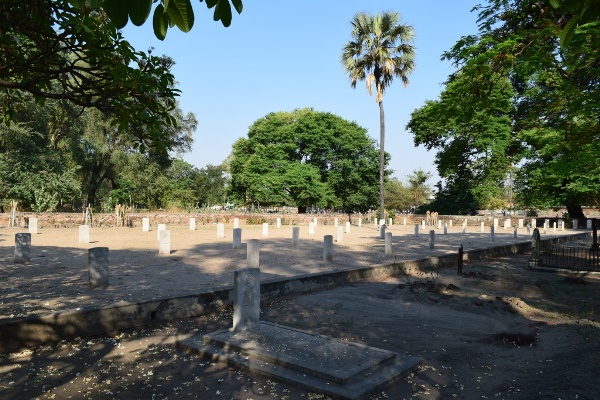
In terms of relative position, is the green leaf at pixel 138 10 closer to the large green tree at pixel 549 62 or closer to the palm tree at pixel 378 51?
the large green tree at pixel 549 62

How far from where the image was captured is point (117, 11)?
6.97ft

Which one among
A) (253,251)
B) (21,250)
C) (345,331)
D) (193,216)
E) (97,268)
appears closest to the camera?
(345,331)

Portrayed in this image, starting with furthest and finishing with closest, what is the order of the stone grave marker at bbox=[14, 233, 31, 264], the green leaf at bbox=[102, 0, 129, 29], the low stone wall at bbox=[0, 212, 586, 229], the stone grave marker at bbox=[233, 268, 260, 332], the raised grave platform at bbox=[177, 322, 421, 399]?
the low stone wall at bbox=[0, 212, 586, 229] < the stone grave marker at bbox=[14, 233, 31, 264] < the stone grave marker at bbox=[233, 268, 260, 332] < the raised grave platform at bbox=[177, 322, 421, 399] < the green leaf at bbox=[102, 0, 129, 29]

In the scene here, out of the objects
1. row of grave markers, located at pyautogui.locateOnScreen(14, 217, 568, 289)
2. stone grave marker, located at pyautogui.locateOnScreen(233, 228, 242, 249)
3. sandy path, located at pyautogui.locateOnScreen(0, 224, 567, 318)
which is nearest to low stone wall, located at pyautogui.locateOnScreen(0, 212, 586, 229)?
sandy path, located at pyautogui.locateOnScreen(0, 224, 567, 318)

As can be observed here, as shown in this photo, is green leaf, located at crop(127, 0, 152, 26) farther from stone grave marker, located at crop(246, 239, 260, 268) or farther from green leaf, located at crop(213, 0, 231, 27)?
stone grave marker, located at crop(246, 239, 260, 268)

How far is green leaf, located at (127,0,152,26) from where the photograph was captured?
2143 millimetres

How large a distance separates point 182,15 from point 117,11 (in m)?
0.35

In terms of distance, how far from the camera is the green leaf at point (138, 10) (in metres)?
2.14

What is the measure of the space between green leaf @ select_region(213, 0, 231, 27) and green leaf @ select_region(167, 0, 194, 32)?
0.23 m

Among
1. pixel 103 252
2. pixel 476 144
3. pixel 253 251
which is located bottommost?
pixel 253 251

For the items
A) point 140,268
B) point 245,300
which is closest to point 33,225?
point 140,268

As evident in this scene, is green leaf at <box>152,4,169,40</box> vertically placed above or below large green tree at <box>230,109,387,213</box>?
below

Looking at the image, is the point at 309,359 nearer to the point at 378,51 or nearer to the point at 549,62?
the point at 549,62

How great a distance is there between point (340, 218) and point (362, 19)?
66.8 ft
